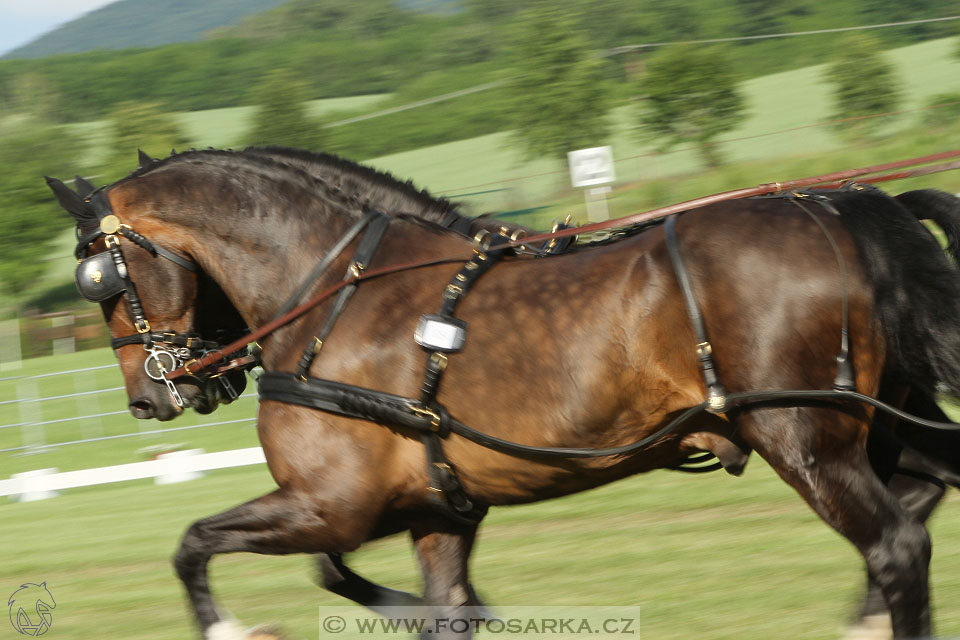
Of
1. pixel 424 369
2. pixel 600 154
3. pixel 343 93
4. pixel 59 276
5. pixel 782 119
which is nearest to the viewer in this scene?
pixel 424 369

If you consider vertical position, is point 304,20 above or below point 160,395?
below

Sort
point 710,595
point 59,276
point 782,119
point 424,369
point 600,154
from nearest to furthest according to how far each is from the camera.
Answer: point 424,369 → point 710,595 → point 600,154 → point 59,276 → point 782,119

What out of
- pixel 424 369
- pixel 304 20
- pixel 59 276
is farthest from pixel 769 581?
pixel 304 20

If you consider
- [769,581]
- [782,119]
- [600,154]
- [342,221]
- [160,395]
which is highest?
[342,221]

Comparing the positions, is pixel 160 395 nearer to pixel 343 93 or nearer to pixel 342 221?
pixel 342 221

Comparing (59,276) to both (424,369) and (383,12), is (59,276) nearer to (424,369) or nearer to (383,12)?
(424,369)

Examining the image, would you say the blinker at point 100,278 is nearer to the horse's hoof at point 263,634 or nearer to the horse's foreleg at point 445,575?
the horse's hoof at point 263,634

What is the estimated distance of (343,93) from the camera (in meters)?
61.9

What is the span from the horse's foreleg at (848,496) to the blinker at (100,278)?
2351 mm

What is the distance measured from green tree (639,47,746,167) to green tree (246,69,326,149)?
41.4 feet

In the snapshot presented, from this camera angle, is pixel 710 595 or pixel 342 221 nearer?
pixel 342 221

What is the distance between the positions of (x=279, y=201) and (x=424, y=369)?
0.94 metres

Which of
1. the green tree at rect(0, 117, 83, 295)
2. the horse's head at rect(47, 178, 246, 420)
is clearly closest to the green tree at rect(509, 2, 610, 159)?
the green tree at rect(0, 117, 83, 295)

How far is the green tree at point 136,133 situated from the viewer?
39.2m
